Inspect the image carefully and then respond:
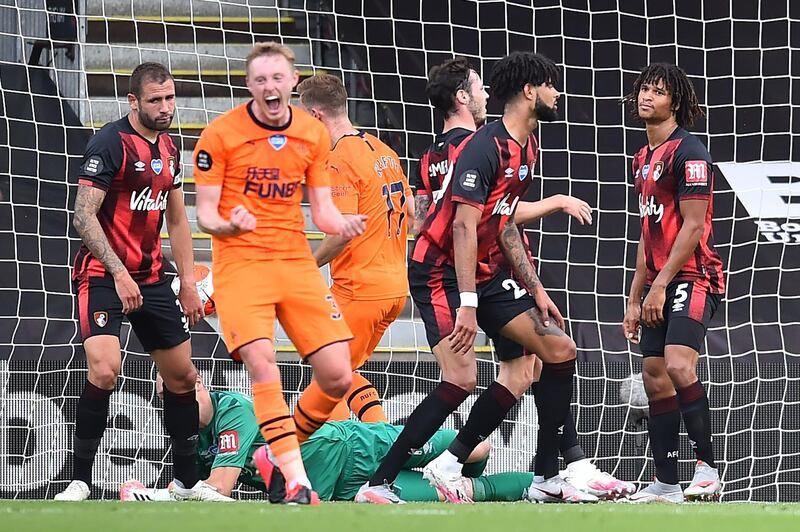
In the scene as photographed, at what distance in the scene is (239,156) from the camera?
194 inches

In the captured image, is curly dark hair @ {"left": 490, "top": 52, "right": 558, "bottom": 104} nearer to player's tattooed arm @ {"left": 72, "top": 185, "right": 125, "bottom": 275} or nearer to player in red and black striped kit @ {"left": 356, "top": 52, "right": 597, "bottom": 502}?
player in red and black striped kit @ {"left": 356, "top": 52, "right": 597, "bottom": 502}

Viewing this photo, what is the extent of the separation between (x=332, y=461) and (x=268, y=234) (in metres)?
1.75

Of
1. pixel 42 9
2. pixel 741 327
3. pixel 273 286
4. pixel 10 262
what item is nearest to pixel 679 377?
pixel 273 286

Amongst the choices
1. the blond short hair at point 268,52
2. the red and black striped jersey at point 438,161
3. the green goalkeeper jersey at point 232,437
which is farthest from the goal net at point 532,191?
the blond short hair at point 268,52

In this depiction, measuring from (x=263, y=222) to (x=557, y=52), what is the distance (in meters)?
5.28

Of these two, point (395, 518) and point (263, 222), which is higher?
point (263, 222)

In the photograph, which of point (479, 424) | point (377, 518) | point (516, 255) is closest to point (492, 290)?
point (516, 255)

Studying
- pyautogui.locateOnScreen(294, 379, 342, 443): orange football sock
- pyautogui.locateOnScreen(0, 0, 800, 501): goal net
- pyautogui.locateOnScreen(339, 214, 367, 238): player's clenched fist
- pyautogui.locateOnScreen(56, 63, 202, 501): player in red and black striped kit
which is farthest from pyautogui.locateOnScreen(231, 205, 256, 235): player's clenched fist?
pyautogui.locateOnScreen(0, 0, 800, 501): goal net

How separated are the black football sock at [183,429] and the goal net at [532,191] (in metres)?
1.80

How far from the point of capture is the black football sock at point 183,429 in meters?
6.30

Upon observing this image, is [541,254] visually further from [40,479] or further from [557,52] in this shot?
[40,479]

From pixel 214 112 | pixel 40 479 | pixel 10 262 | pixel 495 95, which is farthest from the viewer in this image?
pixel 214 112

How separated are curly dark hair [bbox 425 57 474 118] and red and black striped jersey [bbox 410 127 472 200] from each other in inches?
5.3

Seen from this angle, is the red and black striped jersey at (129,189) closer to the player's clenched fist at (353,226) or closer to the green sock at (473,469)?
the player's clenched fist at (353,226)
